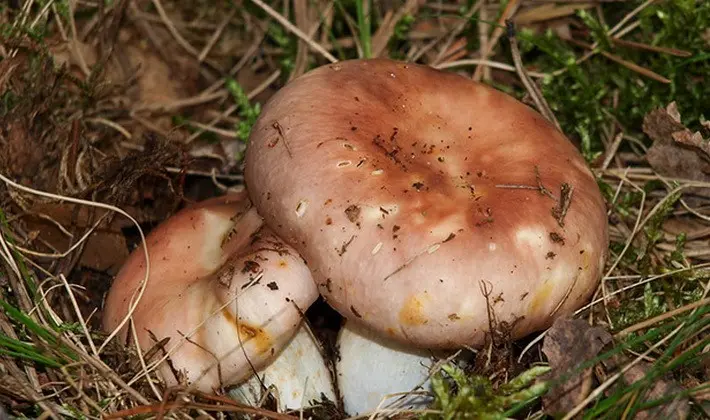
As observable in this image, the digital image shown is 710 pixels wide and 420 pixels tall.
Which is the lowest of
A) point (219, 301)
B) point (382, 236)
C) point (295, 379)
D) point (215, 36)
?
point (295, 379)

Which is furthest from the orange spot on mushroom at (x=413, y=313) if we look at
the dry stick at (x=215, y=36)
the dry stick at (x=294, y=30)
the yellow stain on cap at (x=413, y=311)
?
the dry stick at (x=215, y=36)

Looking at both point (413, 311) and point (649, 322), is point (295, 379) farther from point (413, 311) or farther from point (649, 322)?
point (649, 322)

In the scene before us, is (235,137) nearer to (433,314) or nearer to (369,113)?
(369,113)

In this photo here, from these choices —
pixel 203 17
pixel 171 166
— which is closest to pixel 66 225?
pixel 171 166

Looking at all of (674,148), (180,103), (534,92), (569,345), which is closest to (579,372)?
(569,345)

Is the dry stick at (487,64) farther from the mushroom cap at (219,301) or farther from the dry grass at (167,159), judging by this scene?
the mushroom cap at (219,301)

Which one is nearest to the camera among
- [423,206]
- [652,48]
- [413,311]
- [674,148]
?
[413,311]

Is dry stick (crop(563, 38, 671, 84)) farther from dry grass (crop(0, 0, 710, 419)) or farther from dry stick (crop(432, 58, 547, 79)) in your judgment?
dry stick (crop(432, 58, 547, 79))

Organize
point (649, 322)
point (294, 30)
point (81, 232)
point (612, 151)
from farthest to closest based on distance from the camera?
point (294, 30), point (612, 151), point (81, 232), point (649, 322)
